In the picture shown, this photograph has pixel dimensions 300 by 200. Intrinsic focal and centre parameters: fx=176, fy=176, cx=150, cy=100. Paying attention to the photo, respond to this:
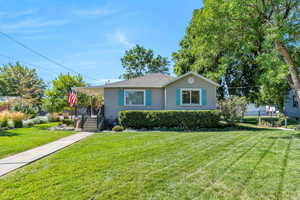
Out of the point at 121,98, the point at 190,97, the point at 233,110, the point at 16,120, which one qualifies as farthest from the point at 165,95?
the point at 16,120

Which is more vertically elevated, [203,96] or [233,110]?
[203,96]

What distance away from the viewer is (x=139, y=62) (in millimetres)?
35094

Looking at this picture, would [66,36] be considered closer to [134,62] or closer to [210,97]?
[210,97]

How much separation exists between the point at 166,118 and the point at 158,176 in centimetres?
848

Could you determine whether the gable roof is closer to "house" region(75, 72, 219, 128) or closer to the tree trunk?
"house" region(75, 72, 219, 128)

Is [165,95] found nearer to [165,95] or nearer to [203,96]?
[165,95]

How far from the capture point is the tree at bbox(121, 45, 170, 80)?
3501cm

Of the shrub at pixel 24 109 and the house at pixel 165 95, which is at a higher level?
the house at pixel 165 95

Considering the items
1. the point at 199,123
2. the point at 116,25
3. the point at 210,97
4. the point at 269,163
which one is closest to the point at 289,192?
the point at 269,163

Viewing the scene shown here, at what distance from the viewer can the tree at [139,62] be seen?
115 ft

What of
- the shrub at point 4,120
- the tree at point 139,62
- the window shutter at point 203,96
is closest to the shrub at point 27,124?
the shrub at point 4,120

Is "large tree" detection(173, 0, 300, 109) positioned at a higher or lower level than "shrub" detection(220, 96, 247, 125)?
higher

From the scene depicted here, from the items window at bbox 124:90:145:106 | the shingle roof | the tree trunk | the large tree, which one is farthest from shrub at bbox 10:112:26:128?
the tree trunk

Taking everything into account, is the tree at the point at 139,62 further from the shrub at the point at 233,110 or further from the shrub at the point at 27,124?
the shrub at the point at 233,110
